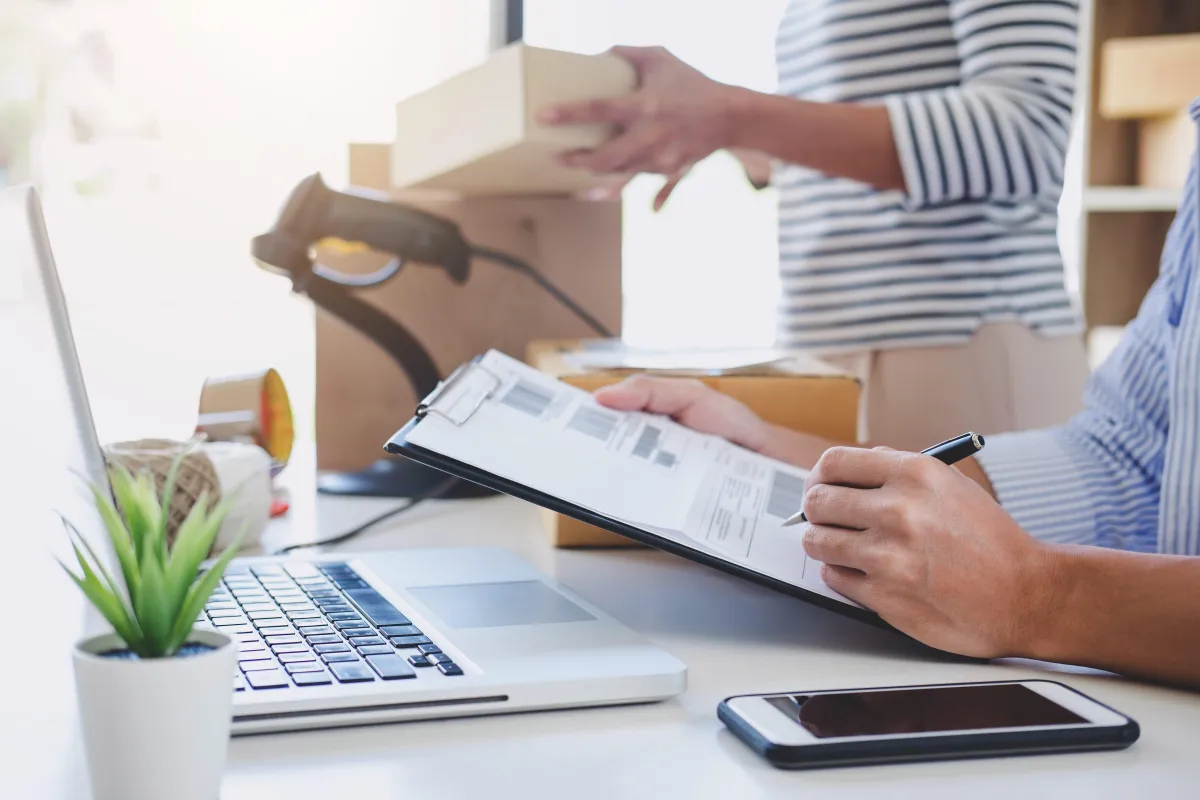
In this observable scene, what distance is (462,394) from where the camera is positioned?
0.73 m

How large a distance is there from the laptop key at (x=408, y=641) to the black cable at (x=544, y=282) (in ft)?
2.51

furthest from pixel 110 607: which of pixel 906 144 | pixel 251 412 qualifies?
pixel 906 144

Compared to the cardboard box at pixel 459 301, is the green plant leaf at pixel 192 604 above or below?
below

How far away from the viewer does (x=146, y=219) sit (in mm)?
2525

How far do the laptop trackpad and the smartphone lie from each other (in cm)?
15

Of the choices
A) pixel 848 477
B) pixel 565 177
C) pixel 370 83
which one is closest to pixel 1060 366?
pixel 565 177

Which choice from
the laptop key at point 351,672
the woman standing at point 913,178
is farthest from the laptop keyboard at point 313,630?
the woman standing at point 913,178

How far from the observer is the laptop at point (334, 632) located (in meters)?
0.47

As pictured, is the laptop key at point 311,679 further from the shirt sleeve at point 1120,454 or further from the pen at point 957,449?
the shirt sleeve at point 1120,454

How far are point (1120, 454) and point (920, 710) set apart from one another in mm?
433

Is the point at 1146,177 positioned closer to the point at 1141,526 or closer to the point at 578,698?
the point at 1141,526

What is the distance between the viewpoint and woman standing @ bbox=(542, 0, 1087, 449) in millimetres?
1053

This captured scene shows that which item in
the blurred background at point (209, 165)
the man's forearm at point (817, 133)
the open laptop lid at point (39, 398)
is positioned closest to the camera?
the open laptop lid at point (39, 398)

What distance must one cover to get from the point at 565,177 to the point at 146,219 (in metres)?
1.65
